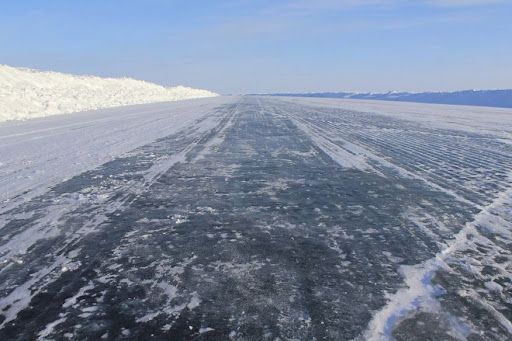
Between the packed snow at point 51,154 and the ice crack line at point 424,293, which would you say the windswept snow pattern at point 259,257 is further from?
the packed snow at point 51,154

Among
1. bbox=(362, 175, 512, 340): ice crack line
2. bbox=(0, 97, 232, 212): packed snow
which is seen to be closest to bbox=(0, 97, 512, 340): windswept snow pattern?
bbox=(362, 175, 512, 340): ice crack line

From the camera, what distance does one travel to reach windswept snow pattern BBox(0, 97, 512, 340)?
278cm

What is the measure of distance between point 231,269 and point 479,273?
2.01m

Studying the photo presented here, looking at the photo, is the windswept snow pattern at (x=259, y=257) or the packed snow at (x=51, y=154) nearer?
the windswept snow pattern at (x=259, y=257)

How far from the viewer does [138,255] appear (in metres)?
3.88

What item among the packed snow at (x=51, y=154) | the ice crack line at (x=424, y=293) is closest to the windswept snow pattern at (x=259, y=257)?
the ice crack line at (x=424, y=293)

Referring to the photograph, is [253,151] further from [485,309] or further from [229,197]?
[485,309]

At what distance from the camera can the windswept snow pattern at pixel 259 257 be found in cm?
278

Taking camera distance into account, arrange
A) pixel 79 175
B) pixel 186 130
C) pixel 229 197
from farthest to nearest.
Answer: pixel 186 130 → pixel 79 175 → pixel 229 197

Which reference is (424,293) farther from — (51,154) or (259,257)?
(51,154)

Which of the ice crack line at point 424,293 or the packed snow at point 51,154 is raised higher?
the ice crack line at point 424,293

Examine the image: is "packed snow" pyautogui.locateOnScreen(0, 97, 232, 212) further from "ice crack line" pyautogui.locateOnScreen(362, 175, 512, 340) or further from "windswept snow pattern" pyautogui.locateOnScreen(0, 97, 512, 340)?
"ice crack line" pyautogui.locateOnScreen(362, 175, 512, 340)

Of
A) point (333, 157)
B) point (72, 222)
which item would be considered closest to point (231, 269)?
point (72, 222)

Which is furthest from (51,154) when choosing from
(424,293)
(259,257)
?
(424,293)
